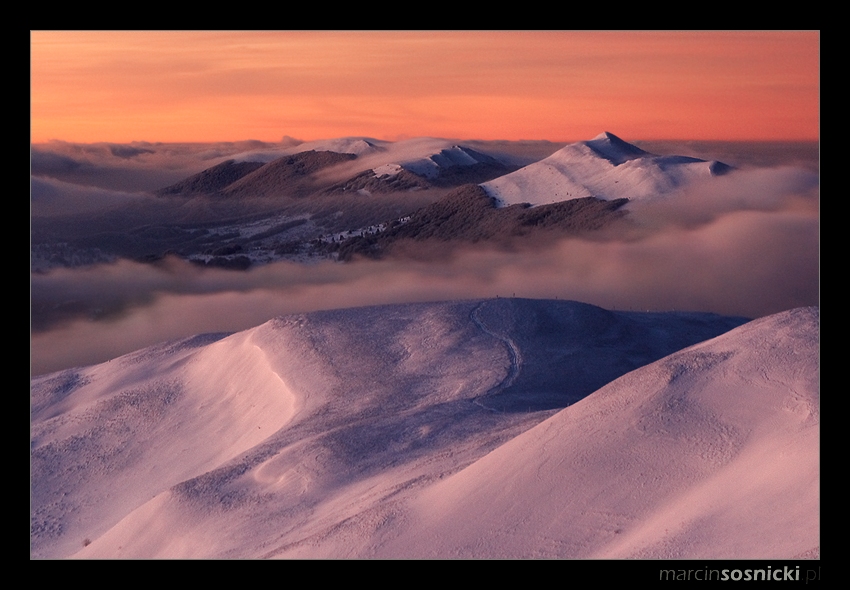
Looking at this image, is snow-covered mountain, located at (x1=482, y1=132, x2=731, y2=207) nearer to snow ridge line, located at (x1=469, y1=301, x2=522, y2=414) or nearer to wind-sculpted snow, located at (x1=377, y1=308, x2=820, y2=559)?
snow ridge line, located at (x1=469, y1=301, x2=522, y2=414)

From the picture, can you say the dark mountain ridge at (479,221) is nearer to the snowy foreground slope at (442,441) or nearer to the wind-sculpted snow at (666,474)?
the snowy foreground slope at (442,441)

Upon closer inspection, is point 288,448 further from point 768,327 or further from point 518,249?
point 518,249

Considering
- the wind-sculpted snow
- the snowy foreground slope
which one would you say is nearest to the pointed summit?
the snowy foreground slope

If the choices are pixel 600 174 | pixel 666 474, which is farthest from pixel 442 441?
pixel 600 174

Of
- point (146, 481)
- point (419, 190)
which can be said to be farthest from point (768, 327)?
point (419, 190)

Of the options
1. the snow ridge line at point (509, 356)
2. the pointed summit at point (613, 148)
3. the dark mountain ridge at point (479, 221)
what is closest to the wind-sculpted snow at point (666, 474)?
the snow ridge line at point (509, 356)
